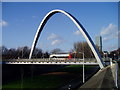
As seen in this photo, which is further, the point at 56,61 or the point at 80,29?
the point at 80,29

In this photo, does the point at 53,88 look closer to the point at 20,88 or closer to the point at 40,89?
the point at 40,89

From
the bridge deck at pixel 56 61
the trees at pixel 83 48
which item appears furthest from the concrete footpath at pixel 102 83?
the trees at pixel 83 48

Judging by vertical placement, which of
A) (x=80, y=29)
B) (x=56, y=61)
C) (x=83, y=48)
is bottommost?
(x=56, y=61)

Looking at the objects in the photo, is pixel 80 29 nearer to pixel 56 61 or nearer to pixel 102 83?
pixel 56 61

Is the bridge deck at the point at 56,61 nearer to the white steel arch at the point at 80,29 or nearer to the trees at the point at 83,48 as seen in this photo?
the white steel arch at the point at 80,29

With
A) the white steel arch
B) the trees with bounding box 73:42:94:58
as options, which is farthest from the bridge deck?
the trees with bounding box 73:42:94:58

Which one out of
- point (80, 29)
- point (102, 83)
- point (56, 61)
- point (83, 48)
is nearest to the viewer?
point (102, 83)

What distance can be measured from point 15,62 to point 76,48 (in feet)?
182

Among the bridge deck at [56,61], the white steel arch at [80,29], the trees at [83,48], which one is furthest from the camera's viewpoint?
the trees at [83,48]

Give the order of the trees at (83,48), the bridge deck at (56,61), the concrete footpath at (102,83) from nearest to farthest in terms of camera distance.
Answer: the concrete footpath at (102,83), the bridge deck at (56,61), the trees at (83,48)

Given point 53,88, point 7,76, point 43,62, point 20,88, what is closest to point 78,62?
point 43,62

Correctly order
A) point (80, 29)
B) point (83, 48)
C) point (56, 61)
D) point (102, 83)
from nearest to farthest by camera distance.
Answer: point (102, 83)
point (56, 61)
point (80, 29)
point (83, 48)

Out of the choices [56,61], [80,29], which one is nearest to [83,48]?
[80,29]

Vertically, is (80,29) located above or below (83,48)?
above
